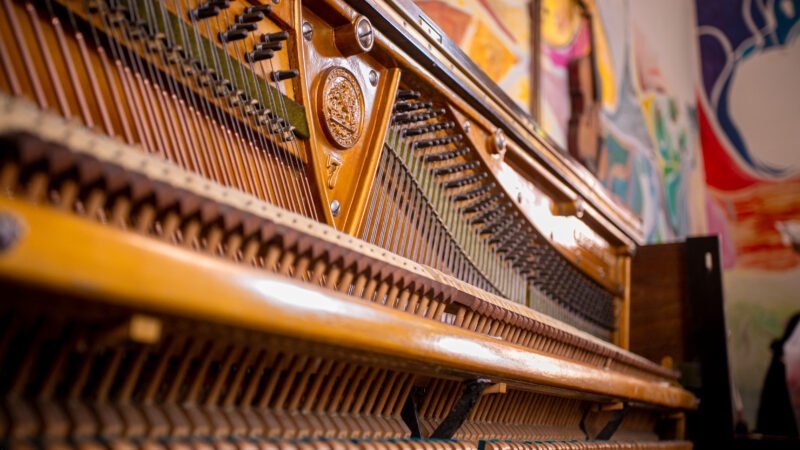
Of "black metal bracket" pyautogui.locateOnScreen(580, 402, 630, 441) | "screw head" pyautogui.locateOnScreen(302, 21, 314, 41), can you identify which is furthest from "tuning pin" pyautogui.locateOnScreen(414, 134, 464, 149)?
"black metal bracket" pyautogui.locateOnScreen(580, 402, 630, 441)

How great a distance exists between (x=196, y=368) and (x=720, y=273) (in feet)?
14.8

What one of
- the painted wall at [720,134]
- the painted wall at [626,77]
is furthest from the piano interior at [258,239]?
the painted wall at [720,134]

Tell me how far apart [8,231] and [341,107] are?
1520 millimetres

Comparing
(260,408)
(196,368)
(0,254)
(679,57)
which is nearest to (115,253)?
(0,254)

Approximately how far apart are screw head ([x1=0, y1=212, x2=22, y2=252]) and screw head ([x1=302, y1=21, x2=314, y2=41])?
1.47 m

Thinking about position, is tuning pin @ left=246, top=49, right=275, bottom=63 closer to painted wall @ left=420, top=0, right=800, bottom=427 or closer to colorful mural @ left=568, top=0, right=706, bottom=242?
colorful mural @ left=568, top=0, right=706, bottom=242

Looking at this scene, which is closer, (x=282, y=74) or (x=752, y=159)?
(x=282, y=74)

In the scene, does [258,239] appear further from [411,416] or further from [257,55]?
[411,416]

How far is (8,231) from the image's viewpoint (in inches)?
34.0

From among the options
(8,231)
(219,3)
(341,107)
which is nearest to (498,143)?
(341,107)

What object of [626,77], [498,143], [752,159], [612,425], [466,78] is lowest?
[612,425]

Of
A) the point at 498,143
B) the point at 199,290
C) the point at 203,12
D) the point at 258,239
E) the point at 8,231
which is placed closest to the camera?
the point at 8,231

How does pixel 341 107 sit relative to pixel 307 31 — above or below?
below

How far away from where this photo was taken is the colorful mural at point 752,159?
902 cm
